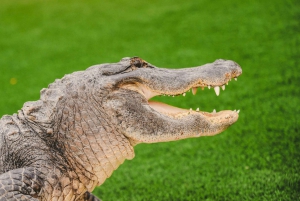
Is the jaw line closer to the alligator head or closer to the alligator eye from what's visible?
the alligator head

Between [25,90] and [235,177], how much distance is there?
3.98 metres

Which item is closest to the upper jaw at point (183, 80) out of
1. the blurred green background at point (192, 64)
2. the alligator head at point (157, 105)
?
the alligator head at point (157, 105)

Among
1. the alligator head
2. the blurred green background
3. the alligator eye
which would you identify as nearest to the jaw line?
the alligator head

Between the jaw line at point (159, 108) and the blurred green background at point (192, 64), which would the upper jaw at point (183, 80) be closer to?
the jaw line at point (159, 108)

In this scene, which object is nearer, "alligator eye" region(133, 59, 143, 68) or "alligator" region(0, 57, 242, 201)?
"alligator" region(0, 57, 242, 201)

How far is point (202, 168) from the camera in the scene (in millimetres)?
3658

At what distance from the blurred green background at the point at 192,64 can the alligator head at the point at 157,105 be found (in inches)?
39.1

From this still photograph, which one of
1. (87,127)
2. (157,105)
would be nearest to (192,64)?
(157,105)

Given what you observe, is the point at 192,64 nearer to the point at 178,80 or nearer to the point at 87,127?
the point at 178,80

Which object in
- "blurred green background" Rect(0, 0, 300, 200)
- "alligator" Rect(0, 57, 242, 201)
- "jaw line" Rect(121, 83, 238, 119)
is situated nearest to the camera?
"alligator" Rect(0, 57, 242, 201)

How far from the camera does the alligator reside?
7.16 feet

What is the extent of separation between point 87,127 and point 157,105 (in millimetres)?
501

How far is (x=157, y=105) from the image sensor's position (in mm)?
2477

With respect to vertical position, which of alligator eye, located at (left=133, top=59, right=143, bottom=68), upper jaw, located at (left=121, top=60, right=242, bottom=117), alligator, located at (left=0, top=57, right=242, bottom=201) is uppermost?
alligator eye, located at (left=133, top=59, right=143, bottom=68)
